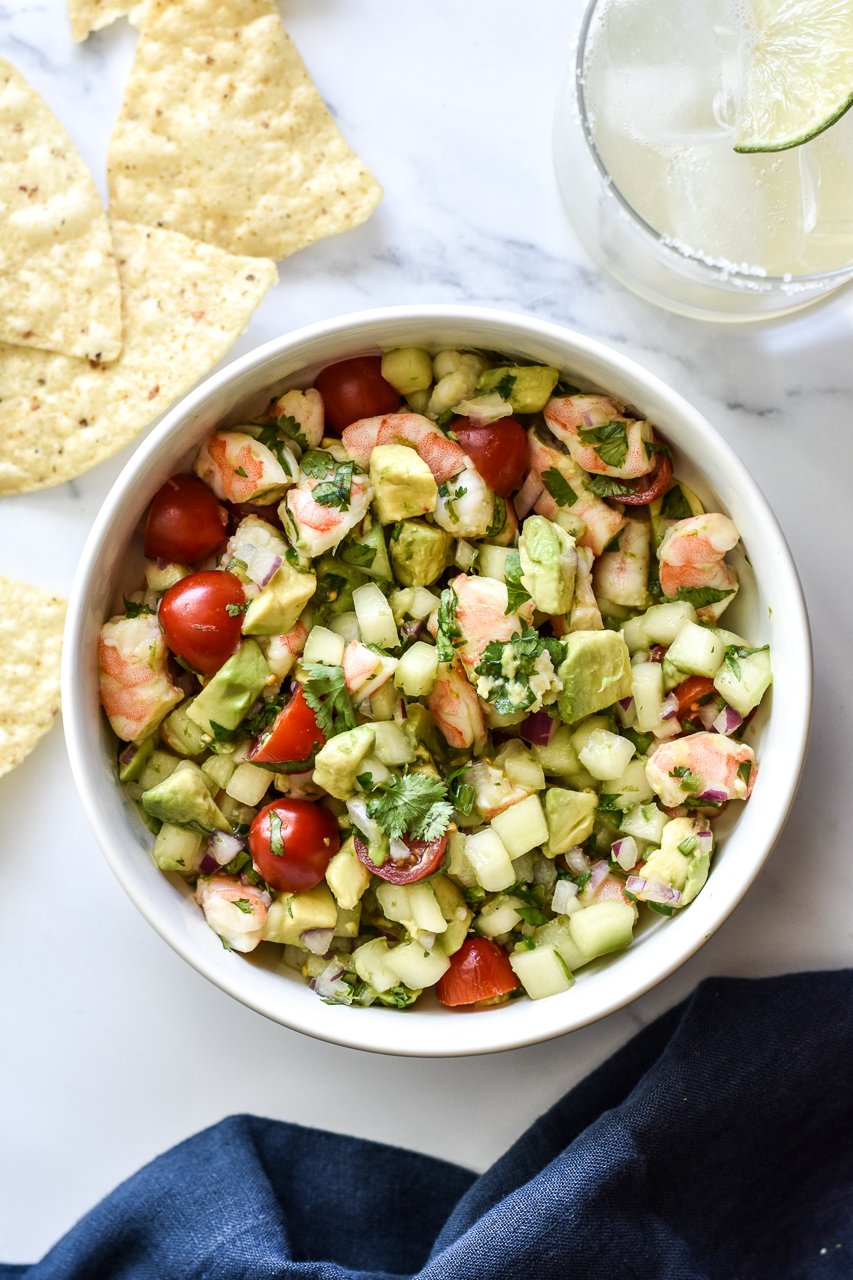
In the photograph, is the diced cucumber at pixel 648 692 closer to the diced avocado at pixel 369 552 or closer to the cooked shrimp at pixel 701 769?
the cooked shrimp at pixel 701 769

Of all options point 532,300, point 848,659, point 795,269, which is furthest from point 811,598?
point 532,300

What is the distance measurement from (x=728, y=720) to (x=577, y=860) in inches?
12.3

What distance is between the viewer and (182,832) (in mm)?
1740

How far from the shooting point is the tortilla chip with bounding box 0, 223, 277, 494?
189 cm

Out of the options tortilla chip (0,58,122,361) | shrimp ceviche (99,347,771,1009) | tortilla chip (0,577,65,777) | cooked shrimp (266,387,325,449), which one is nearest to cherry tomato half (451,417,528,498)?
shrimp ceviche (99,347,771,1009)

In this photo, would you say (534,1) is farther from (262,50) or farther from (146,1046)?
(146,1046)

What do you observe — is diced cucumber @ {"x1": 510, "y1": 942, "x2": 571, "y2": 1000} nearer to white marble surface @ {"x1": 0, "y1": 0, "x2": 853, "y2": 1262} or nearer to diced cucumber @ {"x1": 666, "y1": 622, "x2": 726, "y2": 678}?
white marble surface @ {"x1": 0, "y1": 0, "x2": 853, "y2": 1262}

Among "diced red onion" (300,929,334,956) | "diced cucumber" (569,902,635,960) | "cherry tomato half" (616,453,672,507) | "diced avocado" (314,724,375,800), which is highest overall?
"cherry tomato half" (616,453,672,507)

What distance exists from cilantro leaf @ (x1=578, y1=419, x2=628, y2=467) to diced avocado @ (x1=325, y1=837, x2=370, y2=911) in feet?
2.28

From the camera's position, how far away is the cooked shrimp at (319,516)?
65.1 inches

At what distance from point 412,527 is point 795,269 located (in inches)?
28.7

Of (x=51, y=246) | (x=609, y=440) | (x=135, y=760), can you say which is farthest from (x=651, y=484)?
(x=51, y=246)

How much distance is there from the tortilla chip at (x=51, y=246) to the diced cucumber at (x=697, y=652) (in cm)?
105

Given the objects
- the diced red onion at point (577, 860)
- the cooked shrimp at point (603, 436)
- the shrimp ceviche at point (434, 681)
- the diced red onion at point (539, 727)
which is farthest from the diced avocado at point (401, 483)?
the diced red onion at point (577, 860)
